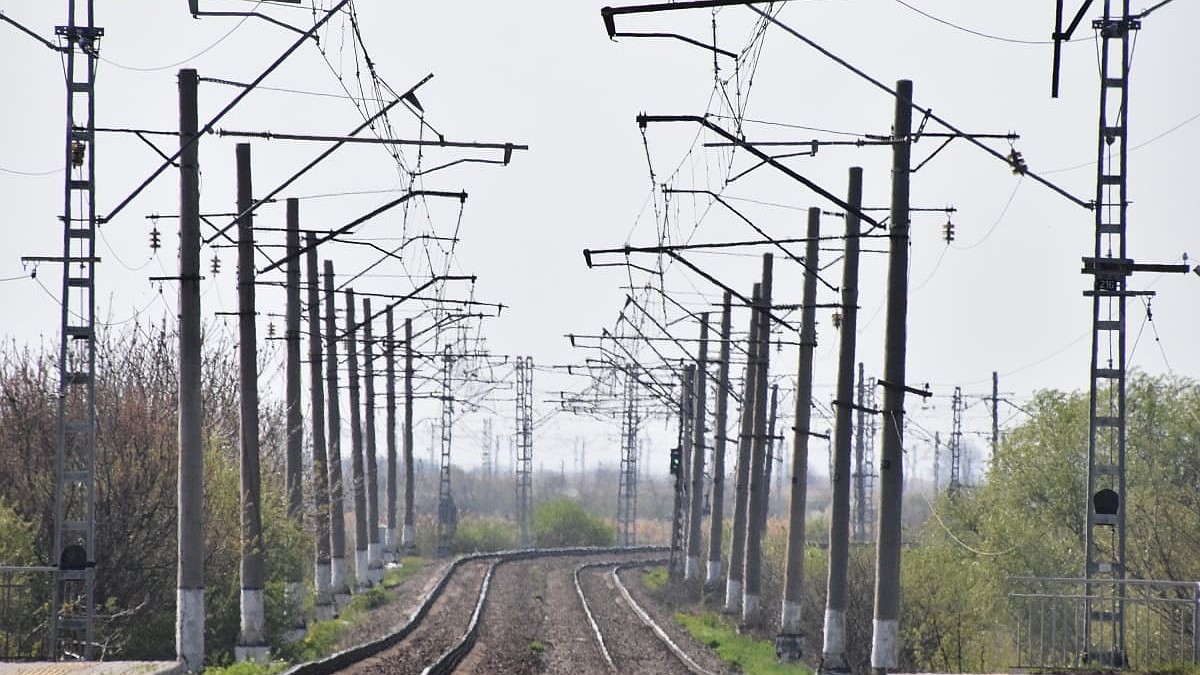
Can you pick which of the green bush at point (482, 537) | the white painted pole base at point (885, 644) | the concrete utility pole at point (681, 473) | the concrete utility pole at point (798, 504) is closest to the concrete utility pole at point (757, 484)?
the concrete utility pole at point (798, 504)

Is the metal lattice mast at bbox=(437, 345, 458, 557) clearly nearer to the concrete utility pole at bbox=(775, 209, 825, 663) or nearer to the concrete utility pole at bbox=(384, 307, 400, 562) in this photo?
the concrete utility pole at bbox=(384, 307, 400, 562)

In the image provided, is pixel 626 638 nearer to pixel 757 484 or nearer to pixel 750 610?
pixel 750 610

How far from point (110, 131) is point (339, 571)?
25.5 meters

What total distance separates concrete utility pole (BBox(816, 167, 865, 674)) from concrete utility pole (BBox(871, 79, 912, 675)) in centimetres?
415

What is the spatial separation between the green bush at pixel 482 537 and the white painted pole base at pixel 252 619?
56.9m

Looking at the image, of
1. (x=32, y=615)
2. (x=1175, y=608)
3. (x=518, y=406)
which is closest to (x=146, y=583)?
(x=32, y=615)

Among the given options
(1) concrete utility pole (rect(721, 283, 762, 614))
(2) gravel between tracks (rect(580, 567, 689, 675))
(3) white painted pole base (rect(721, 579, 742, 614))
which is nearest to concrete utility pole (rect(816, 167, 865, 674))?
(2) gravel between tracks (rect(580, 567, 689, 675))

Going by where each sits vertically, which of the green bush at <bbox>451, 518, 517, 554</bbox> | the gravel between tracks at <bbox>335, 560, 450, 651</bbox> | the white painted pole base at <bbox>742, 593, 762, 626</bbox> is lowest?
the green bush at <bbox>451, 518, 517, 554</bbox>

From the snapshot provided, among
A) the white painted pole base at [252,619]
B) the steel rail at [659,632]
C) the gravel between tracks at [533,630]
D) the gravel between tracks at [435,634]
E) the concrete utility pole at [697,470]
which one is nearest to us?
the white painted pole base at [252,619]

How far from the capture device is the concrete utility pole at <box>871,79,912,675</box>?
2392cm

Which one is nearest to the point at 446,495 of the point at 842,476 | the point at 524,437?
the point at 524,437

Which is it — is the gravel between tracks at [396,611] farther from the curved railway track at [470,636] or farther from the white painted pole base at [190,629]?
the white painted pole base at [190,629]

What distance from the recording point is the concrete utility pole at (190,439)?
22578 mm

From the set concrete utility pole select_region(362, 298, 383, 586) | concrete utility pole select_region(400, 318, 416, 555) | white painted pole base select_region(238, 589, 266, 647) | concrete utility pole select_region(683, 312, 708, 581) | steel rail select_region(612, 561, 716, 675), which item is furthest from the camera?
concrete utility pole select_region(400, 318, 416, 555)
